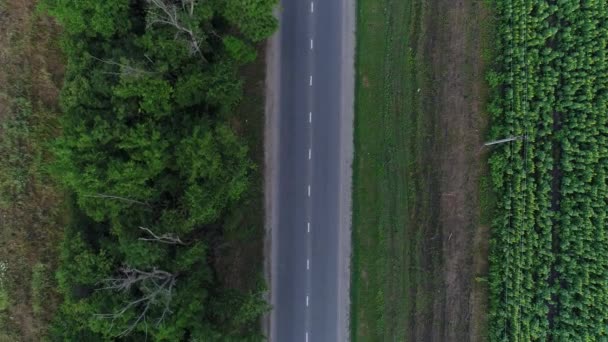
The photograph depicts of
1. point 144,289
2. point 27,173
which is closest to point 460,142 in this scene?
point 144,289

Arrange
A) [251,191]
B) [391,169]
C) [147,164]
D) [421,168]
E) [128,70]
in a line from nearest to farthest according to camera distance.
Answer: [128,70], [147,164], [251,191], [391,169], [421,168]

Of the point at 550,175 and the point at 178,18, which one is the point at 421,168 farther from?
the point at 178,18

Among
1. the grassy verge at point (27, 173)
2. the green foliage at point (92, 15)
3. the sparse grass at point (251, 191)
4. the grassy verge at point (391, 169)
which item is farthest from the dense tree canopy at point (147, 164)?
the grassy verge at point (391, 169)


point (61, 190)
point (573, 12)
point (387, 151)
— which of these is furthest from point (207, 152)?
point (573, 12)

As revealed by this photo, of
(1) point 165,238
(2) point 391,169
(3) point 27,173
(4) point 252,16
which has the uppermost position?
(4) point 252,16

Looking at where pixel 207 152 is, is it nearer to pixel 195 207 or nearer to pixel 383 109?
pixel 195 207

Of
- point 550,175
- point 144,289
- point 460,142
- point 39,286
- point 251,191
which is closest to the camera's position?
point 144,289

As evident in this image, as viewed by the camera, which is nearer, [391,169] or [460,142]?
[391,169]

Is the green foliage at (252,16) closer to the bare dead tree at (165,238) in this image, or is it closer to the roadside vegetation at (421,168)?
the roadside vegetation at (421,168)
